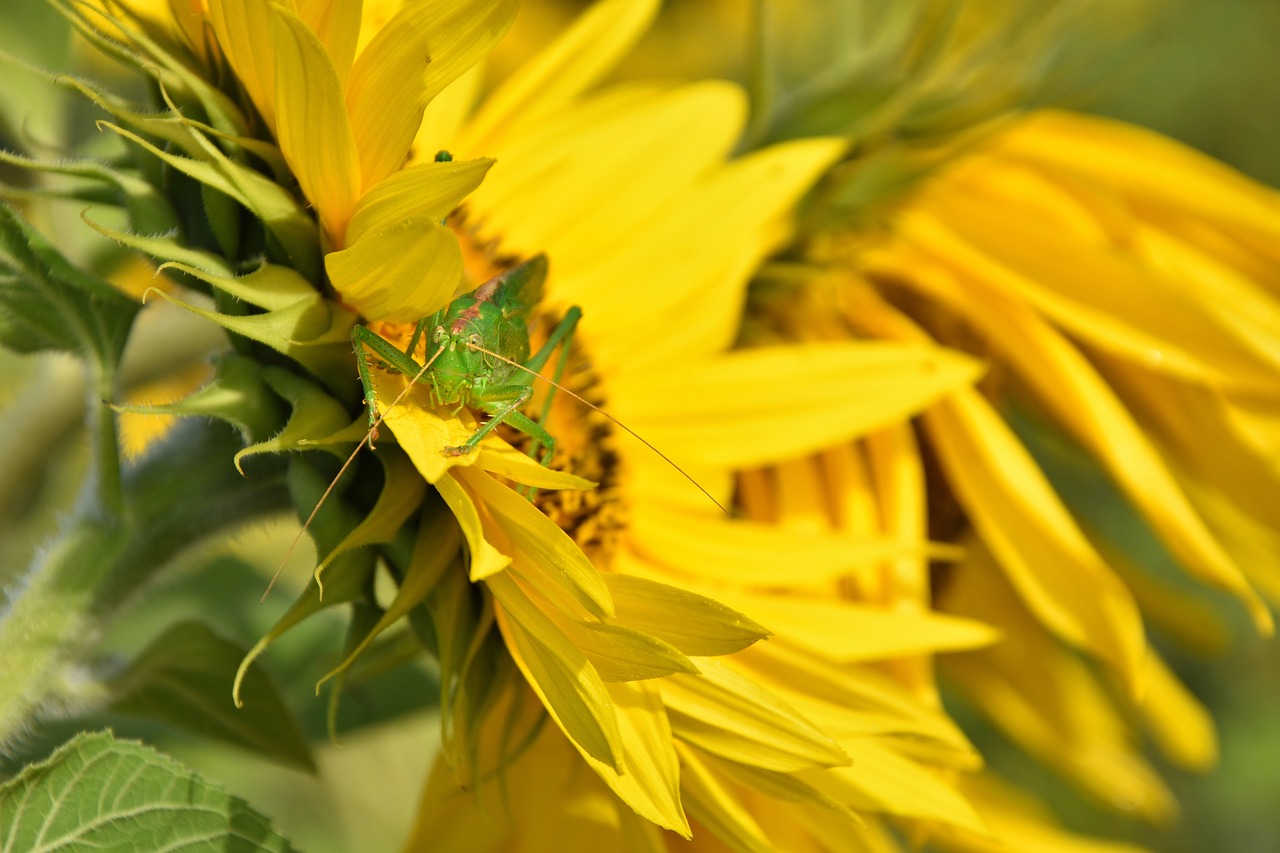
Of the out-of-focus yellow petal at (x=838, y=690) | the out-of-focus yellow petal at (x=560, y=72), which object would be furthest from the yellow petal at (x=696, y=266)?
the out-of-focus yellow petal at (x=838, y=690)

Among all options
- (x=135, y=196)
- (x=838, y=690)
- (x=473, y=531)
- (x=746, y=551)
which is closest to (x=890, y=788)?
(x=838, y=690)

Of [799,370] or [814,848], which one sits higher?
[799,370]

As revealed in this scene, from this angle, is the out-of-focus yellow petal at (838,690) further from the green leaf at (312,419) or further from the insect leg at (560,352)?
the green leaf at (312,419)

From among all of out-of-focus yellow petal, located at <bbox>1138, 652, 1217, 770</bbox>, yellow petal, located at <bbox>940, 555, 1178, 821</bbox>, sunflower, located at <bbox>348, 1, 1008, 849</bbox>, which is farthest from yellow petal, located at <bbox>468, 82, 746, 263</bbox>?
out-of-focus yellow petal, located at <bbox>1138, 652, 1217, 770</bbox>

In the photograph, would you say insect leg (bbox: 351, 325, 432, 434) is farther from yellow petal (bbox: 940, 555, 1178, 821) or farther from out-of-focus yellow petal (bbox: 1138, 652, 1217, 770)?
out-of-focus yellow petal (bbox: 1138, 652, 1217, 770)

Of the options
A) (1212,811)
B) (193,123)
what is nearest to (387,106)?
(193,123)

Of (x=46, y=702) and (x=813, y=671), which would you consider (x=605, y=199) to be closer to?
(x=813, y=671)
